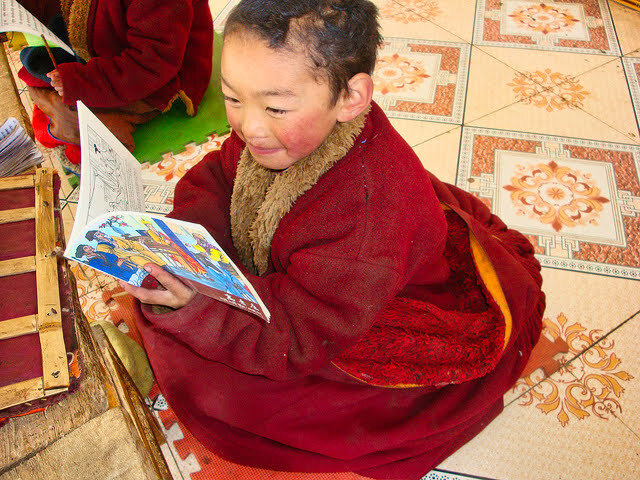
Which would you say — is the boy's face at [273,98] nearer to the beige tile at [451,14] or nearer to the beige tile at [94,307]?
the beige tile at [94,307]

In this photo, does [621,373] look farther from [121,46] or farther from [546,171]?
[121,46]

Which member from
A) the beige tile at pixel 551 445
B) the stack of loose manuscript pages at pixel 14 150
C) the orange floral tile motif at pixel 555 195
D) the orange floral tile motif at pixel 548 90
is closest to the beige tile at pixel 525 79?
the orange floral tile motif at pixel 548 90

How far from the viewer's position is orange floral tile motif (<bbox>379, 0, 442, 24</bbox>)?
7.06 ft

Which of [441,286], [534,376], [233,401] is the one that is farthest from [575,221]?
[233,401]

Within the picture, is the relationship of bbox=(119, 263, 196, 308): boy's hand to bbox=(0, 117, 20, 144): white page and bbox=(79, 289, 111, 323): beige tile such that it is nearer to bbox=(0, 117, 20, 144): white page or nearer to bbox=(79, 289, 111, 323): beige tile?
bbox=(0, 117, 20, 144): white page

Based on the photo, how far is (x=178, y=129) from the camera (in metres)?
1.78

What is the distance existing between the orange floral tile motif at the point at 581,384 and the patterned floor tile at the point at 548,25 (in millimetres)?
1271

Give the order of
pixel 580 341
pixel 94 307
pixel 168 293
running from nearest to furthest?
pixel 168 293
pixel 580 341
pixel 94 307

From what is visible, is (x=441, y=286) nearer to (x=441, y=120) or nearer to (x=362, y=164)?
(x=362, y=164)

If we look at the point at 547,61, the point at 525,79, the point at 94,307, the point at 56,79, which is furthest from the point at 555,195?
the point at 56,79

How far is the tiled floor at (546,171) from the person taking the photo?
43.0 inches

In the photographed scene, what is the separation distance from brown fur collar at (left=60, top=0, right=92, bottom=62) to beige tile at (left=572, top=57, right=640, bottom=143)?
156cm

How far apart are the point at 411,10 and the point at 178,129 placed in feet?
3.78

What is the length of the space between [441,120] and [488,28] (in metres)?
0.64
